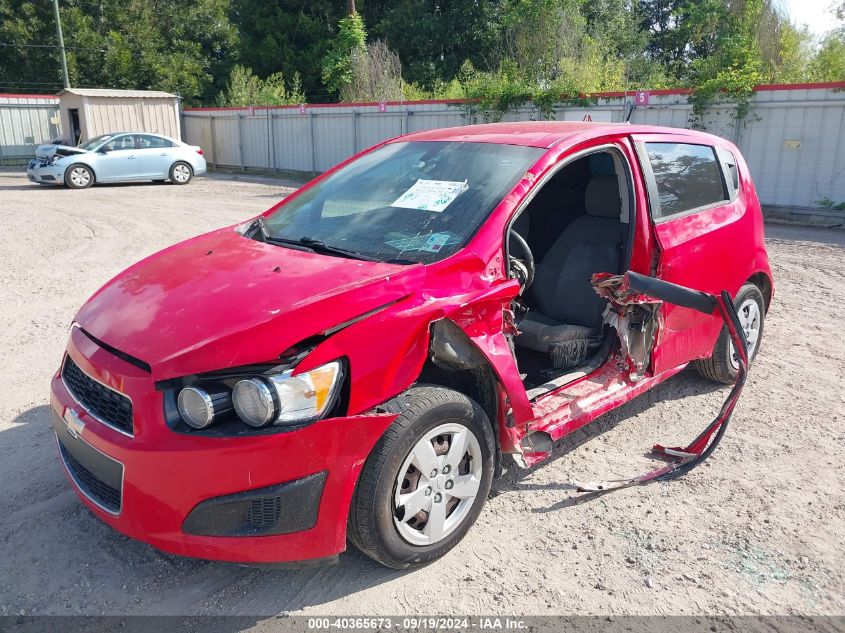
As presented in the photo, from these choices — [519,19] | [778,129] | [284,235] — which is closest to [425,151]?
[284,235]

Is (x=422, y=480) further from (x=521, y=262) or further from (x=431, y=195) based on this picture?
(x=431, y=195)

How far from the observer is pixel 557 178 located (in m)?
4.71

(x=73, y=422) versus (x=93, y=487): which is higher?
(x=73, y=422)

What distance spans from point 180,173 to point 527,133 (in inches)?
677

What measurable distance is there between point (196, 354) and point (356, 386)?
0.60 meters

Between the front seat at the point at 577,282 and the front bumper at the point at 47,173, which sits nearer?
the front seat at the point at 577,282

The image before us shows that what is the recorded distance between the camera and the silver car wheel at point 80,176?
57.9 feet

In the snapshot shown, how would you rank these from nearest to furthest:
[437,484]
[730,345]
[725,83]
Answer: [437,484] < [730,345] < [725,83]

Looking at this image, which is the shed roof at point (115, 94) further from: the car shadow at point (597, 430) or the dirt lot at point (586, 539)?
the car shadow at point (597, 430)

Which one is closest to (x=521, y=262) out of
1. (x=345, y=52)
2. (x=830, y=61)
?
(x=830, y=61)

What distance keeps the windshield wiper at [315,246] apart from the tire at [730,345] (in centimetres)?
278

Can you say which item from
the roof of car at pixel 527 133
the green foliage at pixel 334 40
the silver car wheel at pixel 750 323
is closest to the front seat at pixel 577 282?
the roof of car at pixel 527 133

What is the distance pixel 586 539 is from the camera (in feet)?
10.5

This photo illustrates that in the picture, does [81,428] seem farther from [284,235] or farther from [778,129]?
[778,129]
